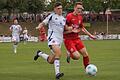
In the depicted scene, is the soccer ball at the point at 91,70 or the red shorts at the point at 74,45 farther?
the red shorts at the point at 74,45

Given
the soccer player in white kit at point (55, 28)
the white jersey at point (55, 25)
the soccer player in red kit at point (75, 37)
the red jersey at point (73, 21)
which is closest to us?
the soccer player in white kit at point (55, 28)

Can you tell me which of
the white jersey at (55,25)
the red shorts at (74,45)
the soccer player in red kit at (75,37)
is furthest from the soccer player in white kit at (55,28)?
the red shorts at (74,45)

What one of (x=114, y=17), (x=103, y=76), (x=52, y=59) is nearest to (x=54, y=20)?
(x=52, y=59)

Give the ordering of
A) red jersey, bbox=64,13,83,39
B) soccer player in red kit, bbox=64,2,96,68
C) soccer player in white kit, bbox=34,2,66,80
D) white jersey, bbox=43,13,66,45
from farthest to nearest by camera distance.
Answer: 1. red jersey, bbox=64,13,83,39
2. soccer player in red kit, bbox=64,2,96,68
3. white jersey, bbox=43,13,66,45
4. soccer player in white kit, bbox=34,2,66,80

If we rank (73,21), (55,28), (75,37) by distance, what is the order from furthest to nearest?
(75,37)
(73,21)
(55,28)

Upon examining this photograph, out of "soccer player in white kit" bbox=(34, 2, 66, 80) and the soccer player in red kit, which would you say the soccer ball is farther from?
the soccer player in red kit

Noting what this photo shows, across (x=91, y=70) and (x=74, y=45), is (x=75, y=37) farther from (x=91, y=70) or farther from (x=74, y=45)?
(x=91, y=70)

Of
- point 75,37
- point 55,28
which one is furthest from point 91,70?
point 75,37

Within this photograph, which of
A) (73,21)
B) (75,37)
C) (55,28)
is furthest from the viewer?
(75,37)

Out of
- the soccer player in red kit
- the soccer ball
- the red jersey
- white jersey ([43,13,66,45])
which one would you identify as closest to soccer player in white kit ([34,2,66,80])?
white jersey ([43,13,66,45])

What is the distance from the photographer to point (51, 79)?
14484 mm

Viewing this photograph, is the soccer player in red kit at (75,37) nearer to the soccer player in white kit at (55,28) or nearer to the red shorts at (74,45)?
the red shorts at (74,45)

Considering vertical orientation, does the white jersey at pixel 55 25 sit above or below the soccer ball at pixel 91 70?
above

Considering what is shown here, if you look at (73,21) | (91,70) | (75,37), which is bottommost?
(91,70)
